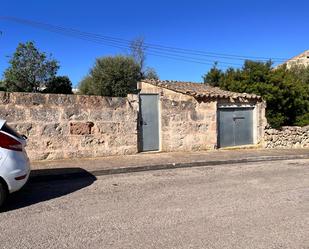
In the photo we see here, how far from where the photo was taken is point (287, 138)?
16062 millimetres

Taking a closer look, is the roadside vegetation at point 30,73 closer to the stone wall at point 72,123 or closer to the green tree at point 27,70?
the green tree at point 27,70

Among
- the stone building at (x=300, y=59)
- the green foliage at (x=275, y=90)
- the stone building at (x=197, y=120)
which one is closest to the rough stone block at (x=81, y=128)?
the stone building at (x=197, y=120)

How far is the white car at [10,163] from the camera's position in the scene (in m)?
6.02

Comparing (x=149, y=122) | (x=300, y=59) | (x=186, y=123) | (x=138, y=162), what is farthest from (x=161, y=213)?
(x=300, y=59)

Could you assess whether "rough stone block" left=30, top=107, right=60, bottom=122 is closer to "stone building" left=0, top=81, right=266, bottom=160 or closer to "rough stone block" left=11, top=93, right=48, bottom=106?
"stone building" left=0, top=81, right=266, bottom=160

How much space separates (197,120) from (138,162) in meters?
3.92

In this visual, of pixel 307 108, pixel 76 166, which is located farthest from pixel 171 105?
pixel 307 108

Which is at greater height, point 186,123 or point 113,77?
point 113,77

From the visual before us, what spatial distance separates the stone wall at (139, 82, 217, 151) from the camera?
43.2ft

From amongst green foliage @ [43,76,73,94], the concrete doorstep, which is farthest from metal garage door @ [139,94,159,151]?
green foliage @ [43,76,73,94]

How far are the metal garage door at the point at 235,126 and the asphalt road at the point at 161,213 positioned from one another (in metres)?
5.75

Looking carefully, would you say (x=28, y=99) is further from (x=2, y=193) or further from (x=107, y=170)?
(x=2, y=193)

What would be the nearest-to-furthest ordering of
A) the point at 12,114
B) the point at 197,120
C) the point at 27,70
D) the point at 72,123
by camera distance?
1. the point at 12,114
2. the point at 72,123
3. the point at 197,120
4. the point at 27,70

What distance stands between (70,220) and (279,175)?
5602 mm
